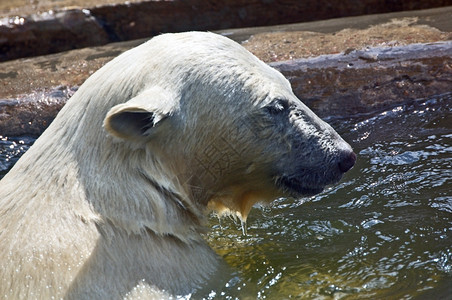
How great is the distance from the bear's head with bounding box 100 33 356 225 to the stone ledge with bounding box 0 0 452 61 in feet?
12.9

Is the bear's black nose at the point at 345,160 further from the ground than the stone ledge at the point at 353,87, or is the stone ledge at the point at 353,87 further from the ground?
Answer: the bear's black nose at the point at 345,160

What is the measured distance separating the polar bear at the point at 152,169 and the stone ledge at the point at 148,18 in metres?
3.91

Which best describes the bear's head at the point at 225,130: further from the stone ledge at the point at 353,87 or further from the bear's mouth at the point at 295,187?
the stone ledge at the point at 353,87

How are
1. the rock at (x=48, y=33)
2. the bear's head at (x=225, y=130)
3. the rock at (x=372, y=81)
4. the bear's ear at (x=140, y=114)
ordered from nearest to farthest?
the bear's ear at (x=140, y=114), the bear's head at (x=225, y=130), the rock at (x=372, y=81), the rock at (x=48, y=33)

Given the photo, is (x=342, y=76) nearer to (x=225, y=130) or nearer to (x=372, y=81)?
(x=372, y=81)

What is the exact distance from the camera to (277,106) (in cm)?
312

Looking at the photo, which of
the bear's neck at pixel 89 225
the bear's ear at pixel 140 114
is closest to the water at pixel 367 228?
the bear's neck at pixel 89 225

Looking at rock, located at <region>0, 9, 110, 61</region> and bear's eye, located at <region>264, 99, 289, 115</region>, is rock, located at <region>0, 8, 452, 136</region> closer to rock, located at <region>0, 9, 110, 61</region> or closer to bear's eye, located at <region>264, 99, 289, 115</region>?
rock, located at <region>0, 9, 110, 61</region>

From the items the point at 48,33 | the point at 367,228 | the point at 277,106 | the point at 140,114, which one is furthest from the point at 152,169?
the point at 48,33

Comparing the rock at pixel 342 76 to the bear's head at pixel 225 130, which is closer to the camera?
the bear's head at pixel 225 130

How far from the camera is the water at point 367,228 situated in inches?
124

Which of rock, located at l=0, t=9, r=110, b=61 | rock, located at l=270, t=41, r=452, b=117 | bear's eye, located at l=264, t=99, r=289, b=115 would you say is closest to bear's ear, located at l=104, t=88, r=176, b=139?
bear's eye, located at l=264, t=99, r=289, b=115

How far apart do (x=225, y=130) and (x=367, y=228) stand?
3.60 ft

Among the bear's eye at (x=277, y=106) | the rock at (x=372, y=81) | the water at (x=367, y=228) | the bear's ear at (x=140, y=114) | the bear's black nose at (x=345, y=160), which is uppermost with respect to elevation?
the bear's ear at (x=140, y=114)
